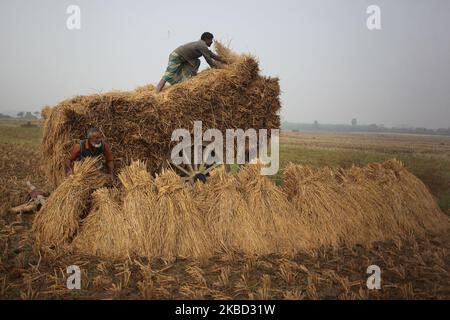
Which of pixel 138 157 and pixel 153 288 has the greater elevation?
pixel 138 157

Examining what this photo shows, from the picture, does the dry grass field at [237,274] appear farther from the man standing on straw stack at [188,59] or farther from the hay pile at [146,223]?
the man standing on straw stack at [188,59]

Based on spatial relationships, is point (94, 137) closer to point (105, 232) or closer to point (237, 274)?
point (105, 232)

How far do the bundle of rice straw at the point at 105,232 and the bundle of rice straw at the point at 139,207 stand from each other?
7cm

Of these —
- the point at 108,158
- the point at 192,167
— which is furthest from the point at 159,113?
the point at 192,167

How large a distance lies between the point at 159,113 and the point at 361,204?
138 inches

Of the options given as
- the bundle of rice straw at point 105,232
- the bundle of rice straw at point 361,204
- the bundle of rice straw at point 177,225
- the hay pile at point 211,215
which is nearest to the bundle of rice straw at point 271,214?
the hay pile at point 211,215

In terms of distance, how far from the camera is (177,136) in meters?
6.25

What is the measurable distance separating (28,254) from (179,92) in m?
3.25

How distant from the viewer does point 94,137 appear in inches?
220

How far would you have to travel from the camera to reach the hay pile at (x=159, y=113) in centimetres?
585

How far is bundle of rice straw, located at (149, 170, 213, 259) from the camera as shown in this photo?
4605 millimetres

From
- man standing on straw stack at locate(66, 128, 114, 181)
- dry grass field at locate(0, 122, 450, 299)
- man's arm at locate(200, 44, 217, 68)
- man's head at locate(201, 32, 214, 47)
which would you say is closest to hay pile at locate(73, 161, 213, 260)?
dry grass field at locate(0, 122, 450, 299)
